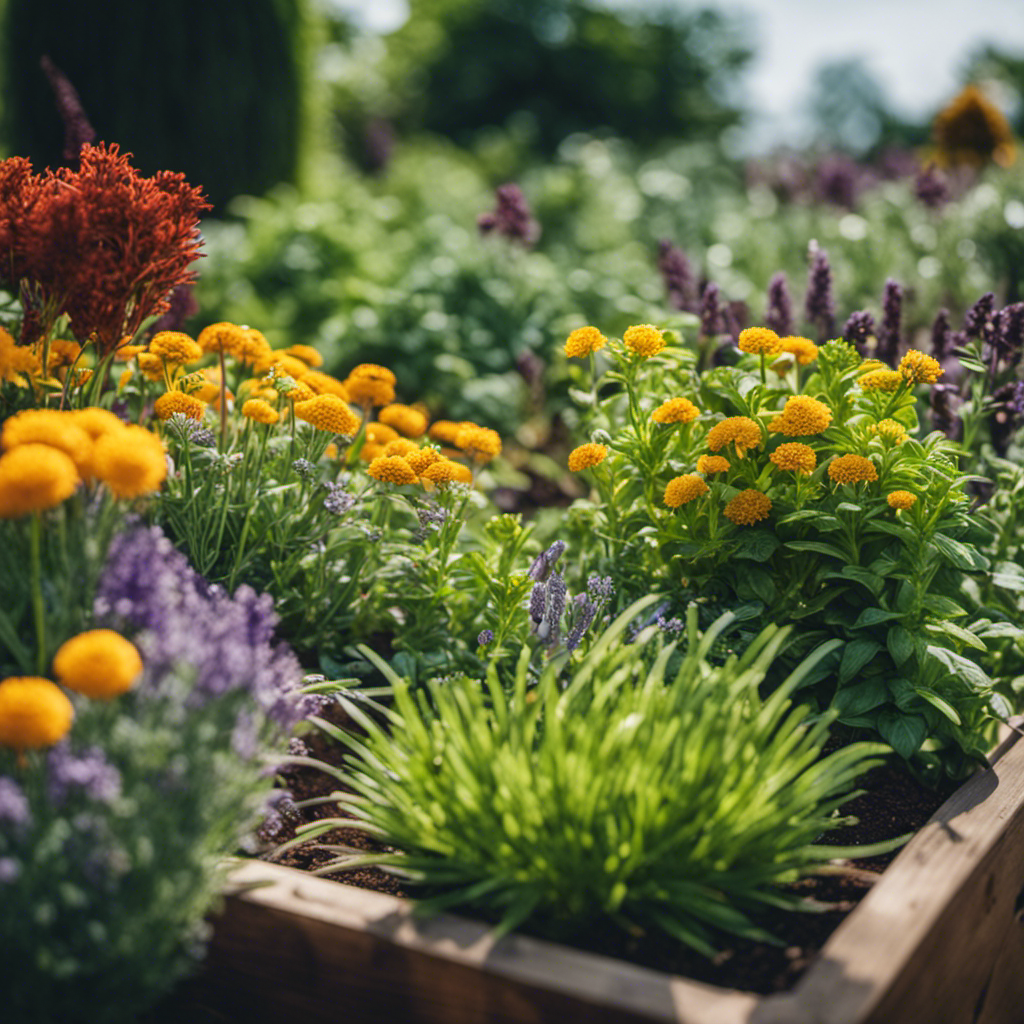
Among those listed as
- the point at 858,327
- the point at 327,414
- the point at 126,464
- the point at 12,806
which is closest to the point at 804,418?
the point at 858,327

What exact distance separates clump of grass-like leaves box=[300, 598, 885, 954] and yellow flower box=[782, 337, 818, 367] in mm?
925

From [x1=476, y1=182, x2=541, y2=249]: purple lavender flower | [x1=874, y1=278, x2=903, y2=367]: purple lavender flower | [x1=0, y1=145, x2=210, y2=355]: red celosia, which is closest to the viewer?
[x1=0, y1=145, x2=210, y2=355]: red celosia

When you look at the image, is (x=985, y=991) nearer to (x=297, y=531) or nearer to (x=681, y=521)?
(x=681, y=521)

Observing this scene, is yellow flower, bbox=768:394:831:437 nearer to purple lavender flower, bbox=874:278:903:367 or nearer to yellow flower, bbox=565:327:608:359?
yellow flower, bbox=565:327:608:359

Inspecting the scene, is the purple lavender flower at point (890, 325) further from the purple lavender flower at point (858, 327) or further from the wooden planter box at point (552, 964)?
the wooden planter box at point (552, 964)

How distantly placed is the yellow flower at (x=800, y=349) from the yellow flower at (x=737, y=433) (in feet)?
1.17

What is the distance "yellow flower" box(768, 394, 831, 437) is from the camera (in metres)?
1.92

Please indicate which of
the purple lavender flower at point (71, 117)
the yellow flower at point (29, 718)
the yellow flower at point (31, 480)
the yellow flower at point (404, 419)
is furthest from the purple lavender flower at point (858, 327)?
the purple lavender flower at point (71, 117)

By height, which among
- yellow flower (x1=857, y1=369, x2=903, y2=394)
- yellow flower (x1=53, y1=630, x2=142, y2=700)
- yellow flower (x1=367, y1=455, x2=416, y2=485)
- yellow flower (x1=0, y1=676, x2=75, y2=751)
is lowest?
yellow flower (x1=0, y1=676, x2=75, y2=751)

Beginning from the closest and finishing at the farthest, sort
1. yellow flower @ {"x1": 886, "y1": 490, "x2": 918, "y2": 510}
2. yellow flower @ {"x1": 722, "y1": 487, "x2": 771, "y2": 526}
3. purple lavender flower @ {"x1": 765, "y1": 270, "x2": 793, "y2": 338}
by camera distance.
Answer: yellow flower @ {"x1": 886, "y1": 490, "x2": 918, "y2": 510} < yellow flower @ {"x1": 722, "y1": 487, "x2": 771, "y2": 526} < purple lavender flower @ {"x1": 765, "y1": 270, "x2": 793, "y2": 338}

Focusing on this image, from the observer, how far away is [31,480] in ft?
4.18

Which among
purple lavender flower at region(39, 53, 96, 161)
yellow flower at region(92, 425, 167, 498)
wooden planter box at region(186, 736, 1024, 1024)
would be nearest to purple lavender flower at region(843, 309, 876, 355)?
wooden planter box at region(186, 736, 1024, 1024)

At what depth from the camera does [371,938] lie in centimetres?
145

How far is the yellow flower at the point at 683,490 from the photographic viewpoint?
2.00 metres
